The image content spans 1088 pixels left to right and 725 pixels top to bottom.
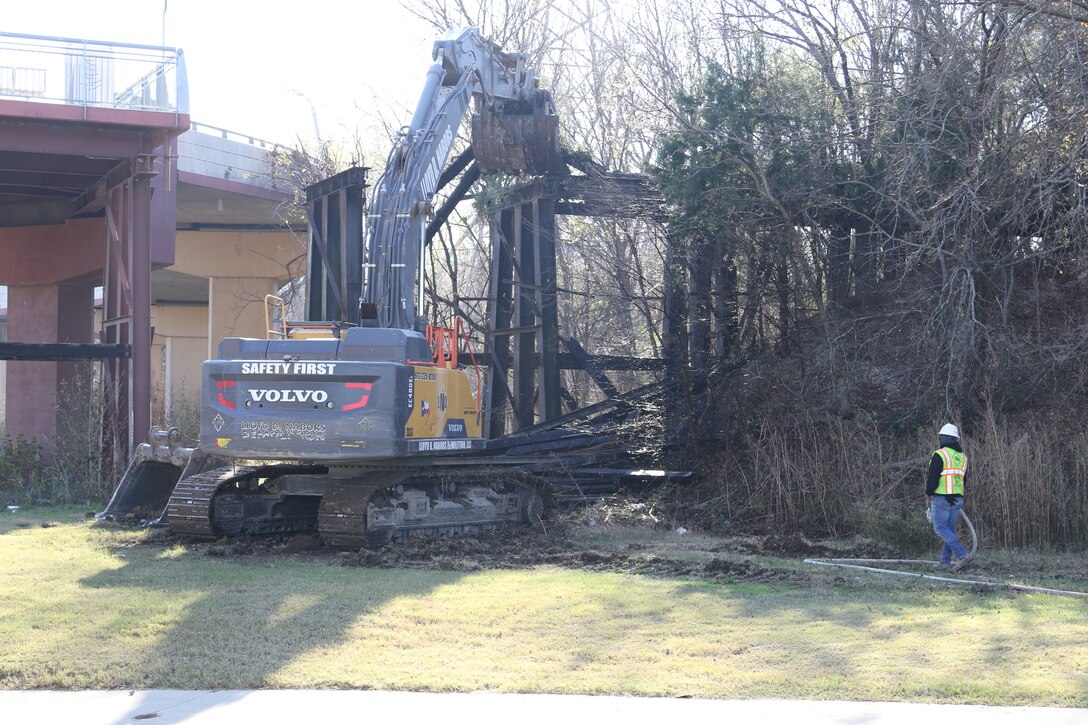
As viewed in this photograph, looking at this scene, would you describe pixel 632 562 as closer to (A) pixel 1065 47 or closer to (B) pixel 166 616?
(B) pixel 166 616

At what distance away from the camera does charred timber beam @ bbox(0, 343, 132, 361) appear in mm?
19828

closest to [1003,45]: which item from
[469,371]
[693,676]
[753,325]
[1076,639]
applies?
[753,325]

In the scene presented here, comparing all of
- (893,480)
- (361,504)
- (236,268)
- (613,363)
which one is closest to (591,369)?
(613,363)

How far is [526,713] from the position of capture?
6516 millimetres

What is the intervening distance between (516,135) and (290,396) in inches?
315

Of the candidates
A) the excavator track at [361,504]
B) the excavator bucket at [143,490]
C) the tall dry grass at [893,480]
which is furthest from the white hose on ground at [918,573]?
the excavator bucket at [143,490]

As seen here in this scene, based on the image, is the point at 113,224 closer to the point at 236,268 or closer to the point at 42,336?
the point at 42,336

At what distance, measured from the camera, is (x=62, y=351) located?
20031 mm

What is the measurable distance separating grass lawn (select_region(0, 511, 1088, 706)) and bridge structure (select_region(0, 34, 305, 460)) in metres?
8.95

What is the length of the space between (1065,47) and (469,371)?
8965 millimetres

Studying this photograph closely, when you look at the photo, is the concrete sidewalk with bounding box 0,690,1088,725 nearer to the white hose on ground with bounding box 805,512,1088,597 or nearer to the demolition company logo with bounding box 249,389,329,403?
the white hose on ground with bounding box 805,512,1088,597

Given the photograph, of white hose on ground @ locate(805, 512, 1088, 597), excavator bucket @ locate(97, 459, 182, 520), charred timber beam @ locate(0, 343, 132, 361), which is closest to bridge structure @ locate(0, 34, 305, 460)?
charred timber beam @ locate(0, 343, 132, 361)

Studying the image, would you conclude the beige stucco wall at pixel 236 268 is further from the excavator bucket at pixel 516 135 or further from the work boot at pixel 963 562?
the work boot at pixel 963 562

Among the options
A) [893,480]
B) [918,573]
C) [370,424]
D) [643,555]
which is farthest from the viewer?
[893,480]
